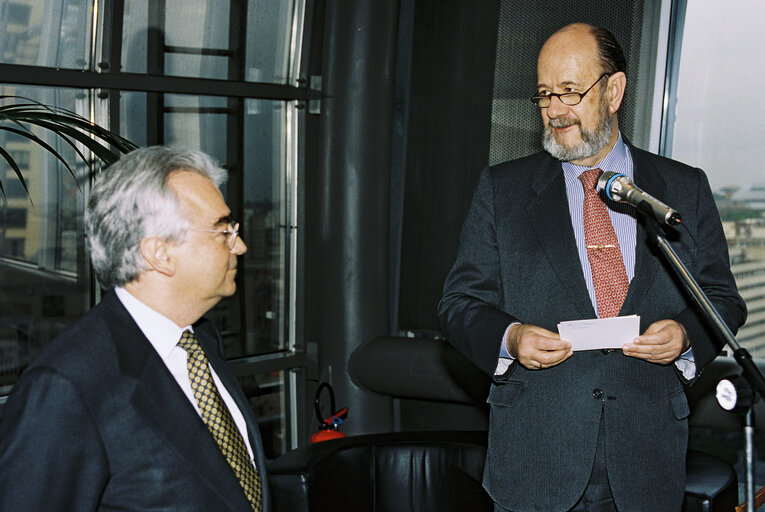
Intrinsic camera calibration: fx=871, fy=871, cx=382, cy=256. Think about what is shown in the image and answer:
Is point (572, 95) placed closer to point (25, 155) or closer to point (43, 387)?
point (43, 387)

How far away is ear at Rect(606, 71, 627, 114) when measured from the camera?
7.73 ft

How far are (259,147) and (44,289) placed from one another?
1.56 meters

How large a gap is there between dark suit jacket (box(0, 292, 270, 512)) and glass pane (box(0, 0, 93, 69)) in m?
3.01

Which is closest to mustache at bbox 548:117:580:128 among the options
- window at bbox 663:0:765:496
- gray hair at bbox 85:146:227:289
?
gray hair at bbox 85:146:227:289

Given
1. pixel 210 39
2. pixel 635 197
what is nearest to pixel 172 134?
pixel 210 39

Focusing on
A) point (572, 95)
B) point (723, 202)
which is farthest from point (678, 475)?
point (723, 202)

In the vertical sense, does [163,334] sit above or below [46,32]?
below

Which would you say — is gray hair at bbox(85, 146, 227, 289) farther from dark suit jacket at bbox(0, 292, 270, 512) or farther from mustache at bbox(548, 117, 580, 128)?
mustache at bbox(548, 117, 580, 128)

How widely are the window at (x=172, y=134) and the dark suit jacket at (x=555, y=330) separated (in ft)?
8.46

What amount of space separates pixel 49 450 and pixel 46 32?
344 centimetres

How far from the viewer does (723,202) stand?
465 centimetres

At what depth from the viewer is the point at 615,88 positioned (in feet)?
7.79

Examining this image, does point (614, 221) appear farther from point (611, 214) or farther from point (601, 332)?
point (601, 332)

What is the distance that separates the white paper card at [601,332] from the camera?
6.65ft
